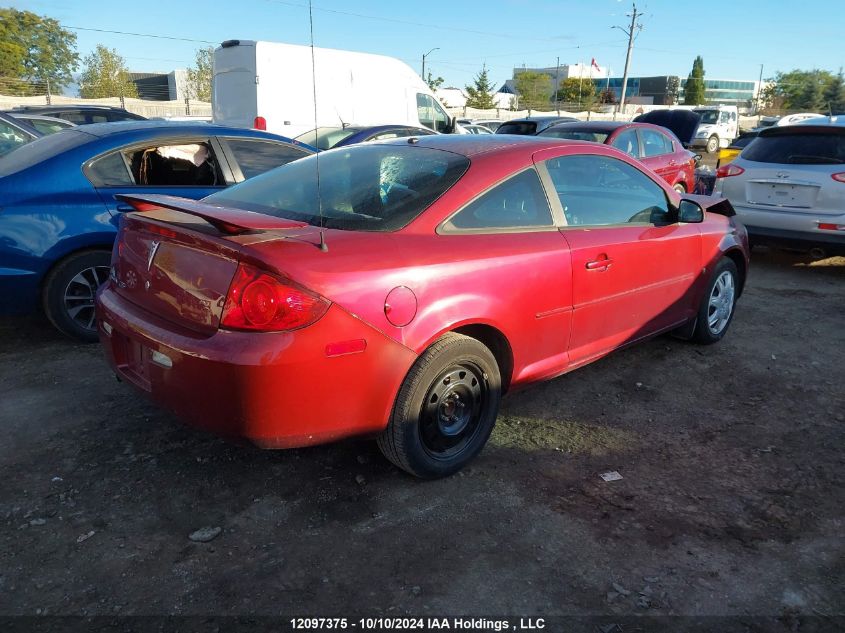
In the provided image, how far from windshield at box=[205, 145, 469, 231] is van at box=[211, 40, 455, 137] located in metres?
7.96

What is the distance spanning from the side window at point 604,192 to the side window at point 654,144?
579cm

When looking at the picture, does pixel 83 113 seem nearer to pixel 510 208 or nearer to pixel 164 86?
pixel 510 208

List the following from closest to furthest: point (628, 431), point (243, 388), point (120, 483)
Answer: point (243, 388) → point (120, 483) → point (628, 431)

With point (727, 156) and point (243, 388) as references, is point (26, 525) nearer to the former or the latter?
point (243, 388)

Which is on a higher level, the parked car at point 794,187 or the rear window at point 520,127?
the rear window at point 520,127

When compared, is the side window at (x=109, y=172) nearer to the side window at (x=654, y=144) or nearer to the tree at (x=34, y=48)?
the side window at (x=654, y=144)

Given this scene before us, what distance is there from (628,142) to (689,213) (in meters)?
5.58

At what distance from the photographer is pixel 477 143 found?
11.6 feet

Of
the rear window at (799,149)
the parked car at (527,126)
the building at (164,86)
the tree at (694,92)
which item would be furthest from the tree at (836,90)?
the rear window at (799,149)

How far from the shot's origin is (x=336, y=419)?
2594 mm

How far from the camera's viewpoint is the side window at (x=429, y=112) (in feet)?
45.0

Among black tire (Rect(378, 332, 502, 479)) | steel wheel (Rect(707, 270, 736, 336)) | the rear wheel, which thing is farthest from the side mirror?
the rear wheel

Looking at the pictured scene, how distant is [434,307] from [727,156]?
861cm

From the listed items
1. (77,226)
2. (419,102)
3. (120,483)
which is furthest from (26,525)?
(419,102)
